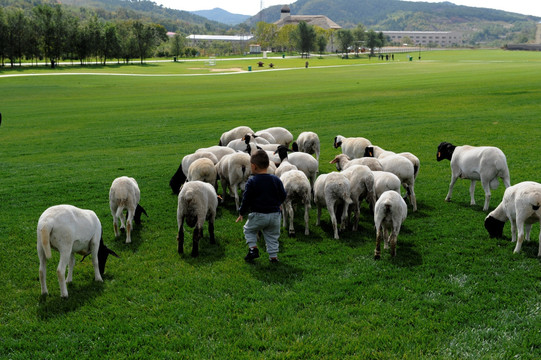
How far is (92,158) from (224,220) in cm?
1179

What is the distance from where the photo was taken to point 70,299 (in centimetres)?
758

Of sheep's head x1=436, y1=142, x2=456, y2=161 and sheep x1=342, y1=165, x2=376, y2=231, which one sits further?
sheep's head x1=436, y1=142, x2=456, y2=161

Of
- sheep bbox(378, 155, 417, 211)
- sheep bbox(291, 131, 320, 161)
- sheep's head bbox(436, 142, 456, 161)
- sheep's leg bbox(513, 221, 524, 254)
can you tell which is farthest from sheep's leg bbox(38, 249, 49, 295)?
sheep bbox(291, 131, 320, 161)

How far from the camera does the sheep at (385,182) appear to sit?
10.8 m

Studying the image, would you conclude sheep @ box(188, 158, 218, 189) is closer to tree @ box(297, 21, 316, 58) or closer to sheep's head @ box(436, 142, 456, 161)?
sheep's head @ box(436, 142, 456, 161)

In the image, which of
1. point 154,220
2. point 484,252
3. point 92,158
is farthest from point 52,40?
point 484,252

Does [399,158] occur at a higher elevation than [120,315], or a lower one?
higher

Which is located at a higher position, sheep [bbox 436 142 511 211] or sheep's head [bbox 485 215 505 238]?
sheep [bbox 436 142 511 211]

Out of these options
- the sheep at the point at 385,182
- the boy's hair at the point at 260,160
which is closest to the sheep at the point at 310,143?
the sheep at the point at 385,182

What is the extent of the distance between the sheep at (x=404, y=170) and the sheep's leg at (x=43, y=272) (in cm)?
850

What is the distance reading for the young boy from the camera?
8.95 m

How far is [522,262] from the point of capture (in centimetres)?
859

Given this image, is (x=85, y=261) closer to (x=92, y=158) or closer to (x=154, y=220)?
(x=154, y=220)

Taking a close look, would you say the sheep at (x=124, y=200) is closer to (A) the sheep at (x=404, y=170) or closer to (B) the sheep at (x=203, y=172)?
(B) the sheep at (x=203, y=172)
